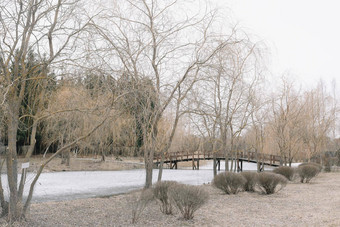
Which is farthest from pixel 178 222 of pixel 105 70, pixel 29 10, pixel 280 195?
pixel 280 195

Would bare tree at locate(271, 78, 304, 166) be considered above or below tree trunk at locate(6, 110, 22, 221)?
above

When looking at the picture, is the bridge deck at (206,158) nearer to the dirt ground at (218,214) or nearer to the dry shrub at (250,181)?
the dry shrub at (250,181)

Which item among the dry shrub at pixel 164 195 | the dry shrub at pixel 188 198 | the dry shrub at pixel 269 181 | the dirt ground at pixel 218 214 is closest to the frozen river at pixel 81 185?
the dirt ground at pixel 218 214

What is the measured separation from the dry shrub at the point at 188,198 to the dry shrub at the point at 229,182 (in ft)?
14.6

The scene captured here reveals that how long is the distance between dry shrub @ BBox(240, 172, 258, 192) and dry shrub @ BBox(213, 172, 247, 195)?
63 centimetres

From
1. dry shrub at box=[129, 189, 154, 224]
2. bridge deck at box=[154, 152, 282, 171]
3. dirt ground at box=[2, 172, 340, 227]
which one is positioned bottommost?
dirt ground at box=[2, 172, 340, 227]

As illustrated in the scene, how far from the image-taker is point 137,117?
31.5 feet

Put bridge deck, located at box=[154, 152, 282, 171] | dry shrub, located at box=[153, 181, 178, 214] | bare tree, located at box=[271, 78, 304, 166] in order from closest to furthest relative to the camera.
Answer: dry shrub, located at box=[153, 181, 178, 214], bare tree, located at box=[271, 78, 304, 166], bridge deck, located at box=[154, 152, 282, 171]

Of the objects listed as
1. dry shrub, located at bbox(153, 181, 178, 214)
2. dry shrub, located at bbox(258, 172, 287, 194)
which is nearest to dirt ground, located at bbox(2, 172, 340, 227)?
dry shrub, located at bbox(153, 181, 178, 214)

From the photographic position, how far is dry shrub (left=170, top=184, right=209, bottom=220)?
7156 millimetres

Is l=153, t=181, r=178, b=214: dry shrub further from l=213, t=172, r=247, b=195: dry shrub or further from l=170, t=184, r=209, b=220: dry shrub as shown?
l=213, t=172, r=247, b=195: dry shrub

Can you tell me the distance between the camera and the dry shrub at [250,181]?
40.7 feet

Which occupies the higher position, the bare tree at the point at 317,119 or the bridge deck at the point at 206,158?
the bare tree at the point at 317,119

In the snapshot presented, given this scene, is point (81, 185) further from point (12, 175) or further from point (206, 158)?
point (206, 158)
